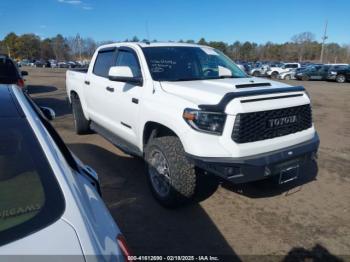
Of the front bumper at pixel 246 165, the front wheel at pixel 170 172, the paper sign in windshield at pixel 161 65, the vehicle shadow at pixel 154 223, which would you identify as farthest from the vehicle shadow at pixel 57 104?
the front bumper at pixel 246 165

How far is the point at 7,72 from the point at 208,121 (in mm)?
7435

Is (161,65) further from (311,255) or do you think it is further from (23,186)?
(23,186)

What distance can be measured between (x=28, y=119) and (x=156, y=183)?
232cm

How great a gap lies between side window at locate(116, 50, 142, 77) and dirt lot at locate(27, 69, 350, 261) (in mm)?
1596

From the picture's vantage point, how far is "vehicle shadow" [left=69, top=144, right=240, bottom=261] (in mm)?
3143

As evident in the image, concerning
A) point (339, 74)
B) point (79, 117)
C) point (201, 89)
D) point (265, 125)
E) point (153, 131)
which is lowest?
point (339, 74)

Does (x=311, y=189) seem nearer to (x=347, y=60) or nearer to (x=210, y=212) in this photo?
(x=210, y=212)

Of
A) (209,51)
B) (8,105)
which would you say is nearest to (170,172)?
(8,105)

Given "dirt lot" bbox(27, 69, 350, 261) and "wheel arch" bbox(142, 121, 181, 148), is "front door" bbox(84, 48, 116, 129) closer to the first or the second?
"dirt lot" bbox(27, 69, 350, 261)

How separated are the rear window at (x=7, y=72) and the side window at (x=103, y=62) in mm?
3636

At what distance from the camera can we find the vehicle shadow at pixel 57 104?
34.5 feet

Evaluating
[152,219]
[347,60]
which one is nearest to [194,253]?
[152,219]

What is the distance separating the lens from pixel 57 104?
12.1m

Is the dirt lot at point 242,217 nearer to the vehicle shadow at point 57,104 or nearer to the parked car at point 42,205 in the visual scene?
the parked car at point 42,205
